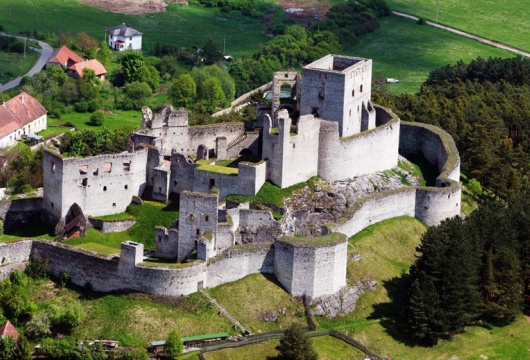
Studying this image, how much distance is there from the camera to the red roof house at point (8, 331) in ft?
235

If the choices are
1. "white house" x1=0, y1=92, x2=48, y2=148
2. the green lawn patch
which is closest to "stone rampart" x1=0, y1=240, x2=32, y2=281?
"white house" x1=0, y1=92, x2=48, y2=148

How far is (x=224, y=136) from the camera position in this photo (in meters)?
87.9

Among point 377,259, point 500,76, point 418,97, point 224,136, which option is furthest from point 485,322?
point 500,76

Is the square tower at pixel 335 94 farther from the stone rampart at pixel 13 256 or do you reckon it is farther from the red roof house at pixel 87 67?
the red roof house at pixel 87 67

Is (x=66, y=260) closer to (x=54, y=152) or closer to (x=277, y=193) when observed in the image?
(x=54, y=152)

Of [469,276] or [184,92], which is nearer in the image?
[469,276]

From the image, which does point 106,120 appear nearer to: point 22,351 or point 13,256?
point 13,256

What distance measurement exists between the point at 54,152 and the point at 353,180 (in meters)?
18.9

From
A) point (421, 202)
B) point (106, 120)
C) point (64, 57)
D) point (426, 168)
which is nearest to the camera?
point (421, 202)

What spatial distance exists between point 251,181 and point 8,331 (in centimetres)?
1754

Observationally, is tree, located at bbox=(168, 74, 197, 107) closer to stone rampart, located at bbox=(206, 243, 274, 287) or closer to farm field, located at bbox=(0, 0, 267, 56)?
farm field, located at bbox=(0, 0, 267, 56)

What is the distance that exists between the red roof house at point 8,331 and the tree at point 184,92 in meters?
48.9

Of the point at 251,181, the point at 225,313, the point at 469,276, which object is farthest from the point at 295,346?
the point at 251,181

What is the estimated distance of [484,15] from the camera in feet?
536
